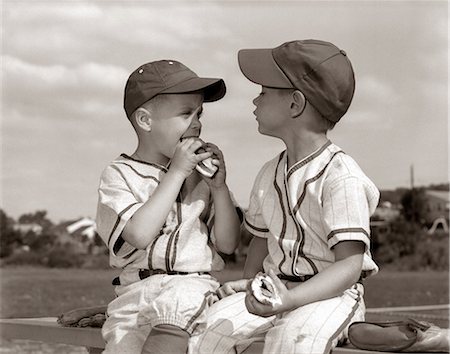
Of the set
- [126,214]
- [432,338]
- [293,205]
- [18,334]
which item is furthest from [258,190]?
[18,334]

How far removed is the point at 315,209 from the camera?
3092 millimetres

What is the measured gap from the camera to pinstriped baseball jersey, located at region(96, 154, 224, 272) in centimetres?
333

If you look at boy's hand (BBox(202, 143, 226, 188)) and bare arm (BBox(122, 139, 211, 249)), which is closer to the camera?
bare arm (BBox(122, 139, 211, 249))

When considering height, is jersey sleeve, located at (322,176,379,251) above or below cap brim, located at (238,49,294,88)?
below

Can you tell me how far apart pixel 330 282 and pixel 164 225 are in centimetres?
76

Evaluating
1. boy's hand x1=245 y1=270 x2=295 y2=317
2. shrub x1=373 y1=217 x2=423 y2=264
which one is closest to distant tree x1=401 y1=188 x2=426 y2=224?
shrub x1=373 y1=217 x2=423 y2=264

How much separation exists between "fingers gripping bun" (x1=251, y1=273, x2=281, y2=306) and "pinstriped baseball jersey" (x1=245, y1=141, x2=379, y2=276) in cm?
28

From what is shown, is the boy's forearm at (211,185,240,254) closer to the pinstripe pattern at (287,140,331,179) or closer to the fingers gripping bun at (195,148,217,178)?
the fingers gripping bun at (195,148,217,178)

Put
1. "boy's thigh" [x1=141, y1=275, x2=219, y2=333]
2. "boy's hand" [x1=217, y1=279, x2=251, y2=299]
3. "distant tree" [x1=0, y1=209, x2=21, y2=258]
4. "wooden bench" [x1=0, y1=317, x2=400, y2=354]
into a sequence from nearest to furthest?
"boy's thigh" [x1=141, y1=275, x2=219, y2=333]
"boy's hand" [x1=217, y1=279, x2=251, y2=299]
"wooden bench" [x1=0, y1=317, x2=400, y2=354]
"distant tree" [x1=0, y1=209, x2=21, y2=258]

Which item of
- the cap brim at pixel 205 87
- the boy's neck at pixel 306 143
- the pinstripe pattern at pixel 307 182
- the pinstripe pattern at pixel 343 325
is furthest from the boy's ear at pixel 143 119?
the pinstripe pattern at pixel 343 325

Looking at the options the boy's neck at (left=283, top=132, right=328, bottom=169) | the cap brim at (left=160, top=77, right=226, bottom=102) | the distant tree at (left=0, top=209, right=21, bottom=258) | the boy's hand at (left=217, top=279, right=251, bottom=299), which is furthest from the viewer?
the distant tree at (left=0, top=209, right=21, bottom=258)

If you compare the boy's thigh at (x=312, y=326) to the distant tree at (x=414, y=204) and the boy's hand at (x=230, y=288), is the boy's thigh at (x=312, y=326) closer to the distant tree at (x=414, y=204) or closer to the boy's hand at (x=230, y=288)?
the boy's hand at (x=230, y=288)

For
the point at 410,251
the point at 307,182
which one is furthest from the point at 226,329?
A: the point at 410,251

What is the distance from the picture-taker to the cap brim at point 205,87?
11.2ft
